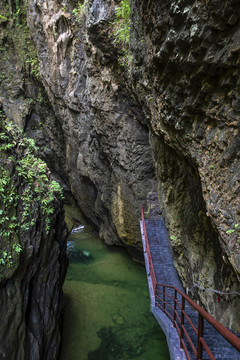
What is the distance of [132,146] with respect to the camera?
995cm

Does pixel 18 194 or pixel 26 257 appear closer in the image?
pixel 26 257

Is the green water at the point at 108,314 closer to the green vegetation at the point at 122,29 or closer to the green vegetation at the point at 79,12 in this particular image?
the green vegetation at the point at 122,29

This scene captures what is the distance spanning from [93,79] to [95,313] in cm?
950

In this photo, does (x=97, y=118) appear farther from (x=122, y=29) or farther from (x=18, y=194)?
(x=18, y=194)

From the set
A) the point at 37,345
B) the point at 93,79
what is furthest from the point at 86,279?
the point at 93,79

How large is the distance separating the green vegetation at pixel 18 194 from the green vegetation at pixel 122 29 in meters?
4.20

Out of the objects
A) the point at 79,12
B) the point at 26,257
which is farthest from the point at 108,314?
the point at 79,12

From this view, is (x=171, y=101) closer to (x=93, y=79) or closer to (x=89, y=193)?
(x=93, y=79)

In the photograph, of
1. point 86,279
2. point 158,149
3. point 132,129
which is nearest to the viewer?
point 158,149

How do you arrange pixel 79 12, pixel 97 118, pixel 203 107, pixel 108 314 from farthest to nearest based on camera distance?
1. pixel 97 118
2. pixel 79 12
3. pixel 108 314
4. pixel 203 107

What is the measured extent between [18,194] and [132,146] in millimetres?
5512

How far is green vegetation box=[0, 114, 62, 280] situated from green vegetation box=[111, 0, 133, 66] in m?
4.20

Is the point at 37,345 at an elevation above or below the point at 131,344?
above

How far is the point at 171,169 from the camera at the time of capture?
6.62m
